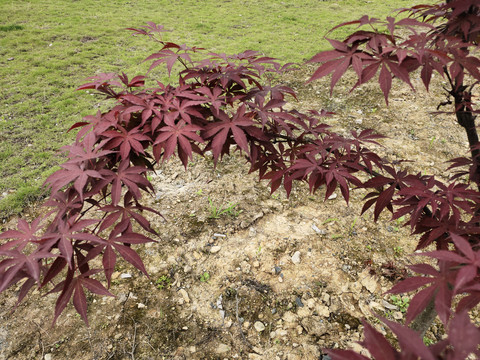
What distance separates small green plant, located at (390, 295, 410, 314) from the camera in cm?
224

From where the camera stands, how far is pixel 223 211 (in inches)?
115

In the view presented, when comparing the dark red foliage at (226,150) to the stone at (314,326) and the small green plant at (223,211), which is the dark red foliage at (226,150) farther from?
the small green plant at (223,211)

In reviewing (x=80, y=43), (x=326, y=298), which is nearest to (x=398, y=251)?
(x=326, y=298)

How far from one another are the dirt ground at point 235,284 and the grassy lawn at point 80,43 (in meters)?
1.22

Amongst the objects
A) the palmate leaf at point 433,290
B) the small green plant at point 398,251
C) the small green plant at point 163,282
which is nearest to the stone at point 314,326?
the small green plant at point 398,251

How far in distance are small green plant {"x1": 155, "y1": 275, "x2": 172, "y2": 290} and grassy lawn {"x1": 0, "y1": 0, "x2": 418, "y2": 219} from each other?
5.51 ft

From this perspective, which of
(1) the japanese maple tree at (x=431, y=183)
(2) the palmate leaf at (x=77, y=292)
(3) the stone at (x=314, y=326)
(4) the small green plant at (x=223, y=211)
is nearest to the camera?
(1) the japanese maple tree at (x=431, y=183)

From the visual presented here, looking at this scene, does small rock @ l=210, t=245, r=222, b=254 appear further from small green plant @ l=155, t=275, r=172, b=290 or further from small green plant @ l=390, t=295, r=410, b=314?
small green plant @ l=390, t=295, r=410, b=314

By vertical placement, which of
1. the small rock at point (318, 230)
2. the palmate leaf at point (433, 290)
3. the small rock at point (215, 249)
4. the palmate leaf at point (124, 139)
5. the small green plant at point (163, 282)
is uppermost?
the palmate leaf at point (124, 139)

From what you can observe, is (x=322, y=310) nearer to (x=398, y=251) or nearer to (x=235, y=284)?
(x=235, y=284)

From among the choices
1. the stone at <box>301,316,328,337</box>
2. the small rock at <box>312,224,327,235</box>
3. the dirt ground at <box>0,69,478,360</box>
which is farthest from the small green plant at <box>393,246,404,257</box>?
the stone at <box>301,316,328,337</box>

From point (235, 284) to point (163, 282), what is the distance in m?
0.56

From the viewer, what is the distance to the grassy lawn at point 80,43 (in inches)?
148

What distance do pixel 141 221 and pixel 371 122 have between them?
3.68 m
